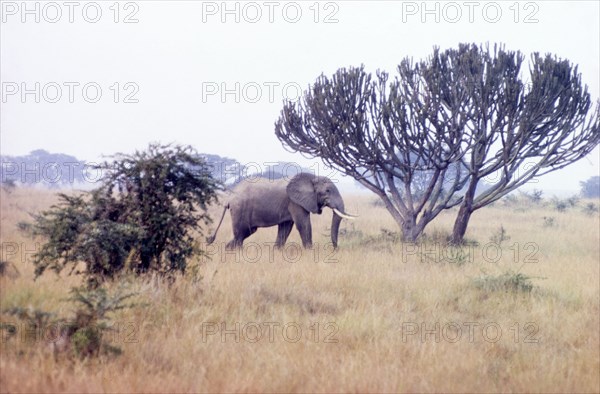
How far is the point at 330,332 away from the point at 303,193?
7073mm

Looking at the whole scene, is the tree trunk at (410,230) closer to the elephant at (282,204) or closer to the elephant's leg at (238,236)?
the elephant at (282,204)

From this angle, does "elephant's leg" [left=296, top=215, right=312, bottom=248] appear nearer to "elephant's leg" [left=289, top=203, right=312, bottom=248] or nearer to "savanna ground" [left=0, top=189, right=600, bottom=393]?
"elephant's leg" [left=289, top=203, right=312, bottom=248]

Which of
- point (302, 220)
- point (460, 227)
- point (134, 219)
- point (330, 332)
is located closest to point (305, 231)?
point (302, 220)

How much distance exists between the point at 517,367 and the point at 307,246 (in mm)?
7463

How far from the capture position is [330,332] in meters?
5.30

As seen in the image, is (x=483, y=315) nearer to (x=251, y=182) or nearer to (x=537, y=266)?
(x=537, y=266)

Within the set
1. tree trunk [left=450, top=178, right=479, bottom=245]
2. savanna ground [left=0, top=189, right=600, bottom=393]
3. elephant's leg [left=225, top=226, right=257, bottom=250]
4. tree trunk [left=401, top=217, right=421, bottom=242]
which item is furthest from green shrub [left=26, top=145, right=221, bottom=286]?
tree trunk [left=450, top=178, right=479, bottom=245]

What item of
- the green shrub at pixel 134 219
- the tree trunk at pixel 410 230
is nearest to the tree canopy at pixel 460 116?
the tree trunk at pixel 410 230

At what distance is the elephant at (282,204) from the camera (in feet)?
40.1

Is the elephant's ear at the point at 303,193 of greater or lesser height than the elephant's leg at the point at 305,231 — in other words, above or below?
above

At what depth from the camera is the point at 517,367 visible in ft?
15.4

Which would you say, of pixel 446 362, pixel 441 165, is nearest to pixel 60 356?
pixel 446 362

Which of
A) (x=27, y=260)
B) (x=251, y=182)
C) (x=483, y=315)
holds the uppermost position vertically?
(x=251, y=182)

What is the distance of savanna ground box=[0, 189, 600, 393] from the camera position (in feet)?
12.8
